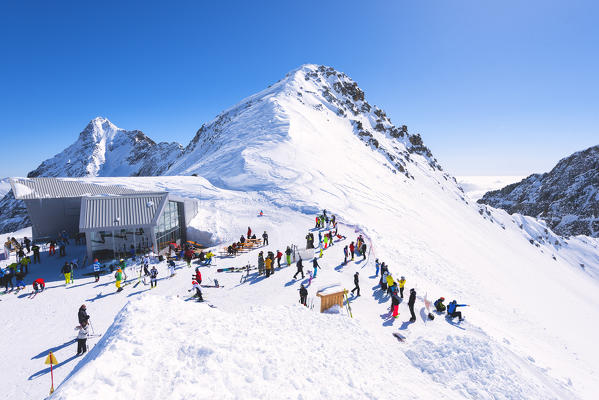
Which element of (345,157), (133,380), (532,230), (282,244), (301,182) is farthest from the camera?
(532,230)

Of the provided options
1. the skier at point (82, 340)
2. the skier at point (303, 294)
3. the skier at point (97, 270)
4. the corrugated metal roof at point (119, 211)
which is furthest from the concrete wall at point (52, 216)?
the skier at point (303, 294)

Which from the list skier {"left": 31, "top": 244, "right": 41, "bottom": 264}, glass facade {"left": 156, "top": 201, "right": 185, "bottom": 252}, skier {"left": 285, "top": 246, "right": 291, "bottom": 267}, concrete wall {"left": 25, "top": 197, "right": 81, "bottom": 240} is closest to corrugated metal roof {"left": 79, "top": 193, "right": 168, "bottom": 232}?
glass facade {"left": 156, "top": 201, "right": 185, "bottom": 252}

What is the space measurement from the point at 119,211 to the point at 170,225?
13.0 ft

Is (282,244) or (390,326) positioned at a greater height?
(282,244)

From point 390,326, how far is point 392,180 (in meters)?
44.8

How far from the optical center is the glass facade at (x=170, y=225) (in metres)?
22.0

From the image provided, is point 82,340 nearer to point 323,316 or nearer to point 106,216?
point 323,316

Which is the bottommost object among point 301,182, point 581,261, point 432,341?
point 581,261

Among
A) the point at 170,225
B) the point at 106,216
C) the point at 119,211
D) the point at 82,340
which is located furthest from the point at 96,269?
the point at 82,340

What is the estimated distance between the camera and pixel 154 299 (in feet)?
35.1

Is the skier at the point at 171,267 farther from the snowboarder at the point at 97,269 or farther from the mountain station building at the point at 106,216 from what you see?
the mountain station building at the point at 106,216

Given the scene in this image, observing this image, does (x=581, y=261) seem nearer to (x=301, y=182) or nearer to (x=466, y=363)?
(x=301, y=182)

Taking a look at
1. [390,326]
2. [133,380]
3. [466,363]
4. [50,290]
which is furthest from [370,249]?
[50,290]

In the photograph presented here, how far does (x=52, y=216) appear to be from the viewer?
2455 cm
